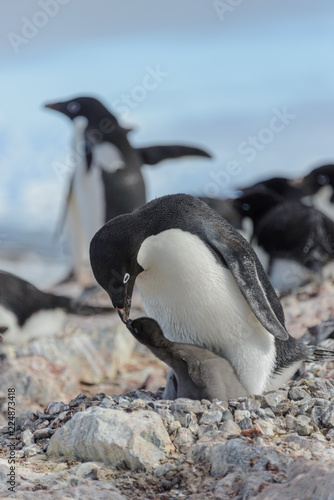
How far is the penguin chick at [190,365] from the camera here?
3.16m

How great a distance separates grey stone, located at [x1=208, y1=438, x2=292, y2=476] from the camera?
2.55 metres

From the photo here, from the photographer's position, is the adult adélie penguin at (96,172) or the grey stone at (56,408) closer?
the grey stone at (56,408)

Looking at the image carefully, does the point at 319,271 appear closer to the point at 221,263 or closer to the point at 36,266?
the point at 221,263

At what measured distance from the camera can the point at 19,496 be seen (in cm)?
241

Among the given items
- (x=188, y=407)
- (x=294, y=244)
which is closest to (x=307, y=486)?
(x=188, y=407)

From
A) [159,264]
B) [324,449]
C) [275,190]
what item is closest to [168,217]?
[159,264]

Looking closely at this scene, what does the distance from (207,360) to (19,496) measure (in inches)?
43.3

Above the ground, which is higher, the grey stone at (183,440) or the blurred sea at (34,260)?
the grey stone at (183,440)

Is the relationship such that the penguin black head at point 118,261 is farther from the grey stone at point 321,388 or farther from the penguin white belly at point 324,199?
the penguin white belly at point 324,199

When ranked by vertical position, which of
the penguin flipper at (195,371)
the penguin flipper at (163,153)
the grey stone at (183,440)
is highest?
the penguin flipper at (195,371)

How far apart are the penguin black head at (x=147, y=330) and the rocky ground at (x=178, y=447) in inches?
A: 9.6

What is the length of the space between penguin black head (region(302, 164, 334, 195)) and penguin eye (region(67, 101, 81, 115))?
108 inches

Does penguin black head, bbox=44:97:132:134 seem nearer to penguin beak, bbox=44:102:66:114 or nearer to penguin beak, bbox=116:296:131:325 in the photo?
penguin beak, bbox=44:102:66:114

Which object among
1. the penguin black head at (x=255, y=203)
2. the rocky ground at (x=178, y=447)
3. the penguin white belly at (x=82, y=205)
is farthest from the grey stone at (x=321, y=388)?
the penguin white belly at (x=82, y=205)
